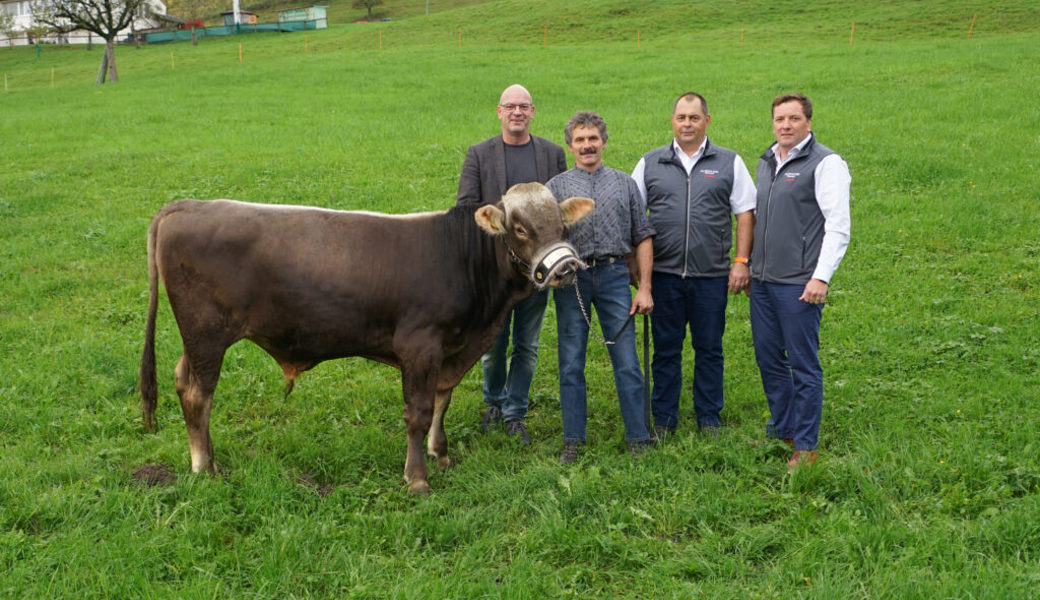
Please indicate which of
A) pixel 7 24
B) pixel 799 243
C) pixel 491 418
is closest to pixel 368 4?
pixel 7 24

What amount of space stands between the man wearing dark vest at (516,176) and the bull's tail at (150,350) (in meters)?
2.30

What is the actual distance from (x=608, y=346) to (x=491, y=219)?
4.44 feet

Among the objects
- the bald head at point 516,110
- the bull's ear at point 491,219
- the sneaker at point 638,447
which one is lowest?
the sneaker at point 638,447

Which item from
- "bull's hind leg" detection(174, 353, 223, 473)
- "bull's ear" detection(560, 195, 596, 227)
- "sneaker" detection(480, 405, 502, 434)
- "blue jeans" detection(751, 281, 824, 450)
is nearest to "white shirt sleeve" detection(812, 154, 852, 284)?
"blue jeans" detection(751, 281, 824, 450)

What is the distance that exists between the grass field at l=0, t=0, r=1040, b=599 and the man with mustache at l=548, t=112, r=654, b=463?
1.23ft

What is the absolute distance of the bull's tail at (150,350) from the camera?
5.87 meters

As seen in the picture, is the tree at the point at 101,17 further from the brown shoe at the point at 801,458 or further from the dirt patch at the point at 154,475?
the brown shoe at the point at 801,458

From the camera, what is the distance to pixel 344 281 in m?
5.80

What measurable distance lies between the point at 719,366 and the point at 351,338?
297cm

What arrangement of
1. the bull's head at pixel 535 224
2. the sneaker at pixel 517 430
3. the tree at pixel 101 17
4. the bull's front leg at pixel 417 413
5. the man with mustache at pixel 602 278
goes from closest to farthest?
the bull's head at pixel 535 224
the bull's front leg at pixel 417 413
the man with mustache at pixel 602 278
the sneaker at pixel 517 430
the tree at pixel 101 17

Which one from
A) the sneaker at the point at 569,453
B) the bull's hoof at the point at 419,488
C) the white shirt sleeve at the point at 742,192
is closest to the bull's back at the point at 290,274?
the bull's hoof at the point at 419,488

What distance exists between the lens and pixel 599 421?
700 cm

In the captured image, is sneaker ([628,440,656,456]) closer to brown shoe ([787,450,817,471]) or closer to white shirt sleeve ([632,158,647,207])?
brown shoe ([787,450,817,471])

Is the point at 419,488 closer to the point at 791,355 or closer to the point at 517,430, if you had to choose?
the point at 517,430
